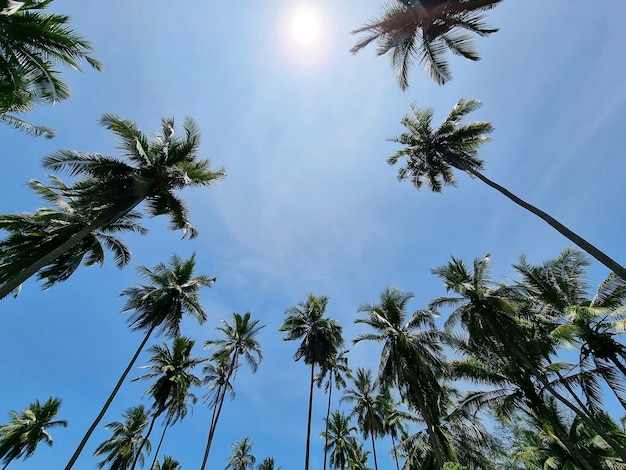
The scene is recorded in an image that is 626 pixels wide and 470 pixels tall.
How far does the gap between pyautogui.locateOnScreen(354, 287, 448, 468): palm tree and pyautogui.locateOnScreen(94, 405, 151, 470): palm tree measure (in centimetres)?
2981

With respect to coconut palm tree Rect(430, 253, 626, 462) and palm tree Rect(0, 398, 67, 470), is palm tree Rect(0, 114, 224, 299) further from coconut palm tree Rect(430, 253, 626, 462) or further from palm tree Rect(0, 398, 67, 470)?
palm tree Rect(0, 398, 67, 470)

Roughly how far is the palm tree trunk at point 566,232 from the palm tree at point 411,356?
33.8 feet

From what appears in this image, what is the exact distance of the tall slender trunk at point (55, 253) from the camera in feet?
29.5

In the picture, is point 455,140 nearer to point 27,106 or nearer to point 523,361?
point 523,361

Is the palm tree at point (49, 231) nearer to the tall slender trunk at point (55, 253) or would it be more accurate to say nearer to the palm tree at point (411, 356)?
the tall slender trunk at point (55, 253)

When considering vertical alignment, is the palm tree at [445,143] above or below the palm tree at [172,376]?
above

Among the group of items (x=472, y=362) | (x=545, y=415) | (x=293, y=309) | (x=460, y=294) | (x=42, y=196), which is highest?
(x=293, y=309)

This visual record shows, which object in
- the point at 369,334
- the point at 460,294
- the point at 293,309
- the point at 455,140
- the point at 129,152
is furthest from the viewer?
the point at 293,309

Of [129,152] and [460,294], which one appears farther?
[460,294]

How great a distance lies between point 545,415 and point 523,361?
3.72 metres

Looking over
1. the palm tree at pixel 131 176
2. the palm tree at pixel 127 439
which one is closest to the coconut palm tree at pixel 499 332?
the palm tree at pixel 131 176

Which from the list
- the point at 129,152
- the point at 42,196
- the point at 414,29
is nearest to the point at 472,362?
the point at 414,29

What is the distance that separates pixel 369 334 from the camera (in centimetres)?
2161

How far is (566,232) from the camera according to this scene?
34.4ft
